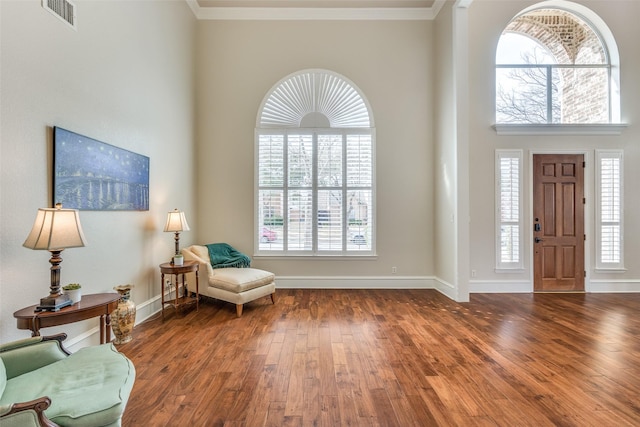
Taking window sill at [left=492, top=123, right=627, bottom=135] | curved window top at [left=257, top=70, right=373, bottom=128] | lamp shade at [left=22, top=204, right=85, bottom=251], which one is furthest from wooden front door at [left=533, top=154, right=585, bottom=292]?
lamp shade at [left=22, top=204, right=85, bottom=251]

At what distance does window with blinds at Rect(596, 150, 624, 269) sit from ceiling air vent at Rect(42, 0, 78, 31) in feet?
23.4

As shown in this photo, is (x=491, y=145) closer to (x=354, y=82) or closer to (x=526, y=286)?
(x=526, y=286)

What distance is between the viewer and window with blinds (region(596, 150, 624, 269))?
4777 millimetres

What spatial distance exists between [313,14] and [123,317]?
525 cm

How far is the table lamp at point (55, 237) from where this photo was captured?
192 cm

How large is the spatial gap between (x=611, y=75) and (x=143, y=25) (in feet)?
23.5

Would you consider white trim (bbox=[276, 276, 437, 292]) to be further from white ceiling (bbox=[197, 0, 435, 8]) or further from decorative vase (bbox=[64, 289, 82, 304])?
white ceiling (bbox=[197, 0, 435, 8])

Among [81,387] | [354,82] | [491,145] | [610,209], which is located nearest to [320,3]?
[354,82]

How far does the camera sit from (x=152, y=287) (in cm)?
376

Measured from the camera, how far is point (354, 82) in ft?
16.7

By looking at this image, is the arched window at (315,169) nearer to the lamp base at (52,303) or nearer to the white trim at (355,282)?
the white trim at (355,282)

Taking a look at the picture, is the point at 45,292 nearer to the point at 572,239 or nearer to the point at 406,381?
the point at 406,381

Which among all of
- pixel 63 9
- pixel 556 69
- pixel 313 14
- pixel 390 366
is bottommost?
pixel 390 366

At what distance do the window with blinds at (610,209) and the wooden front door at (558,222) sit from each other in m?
0.31
